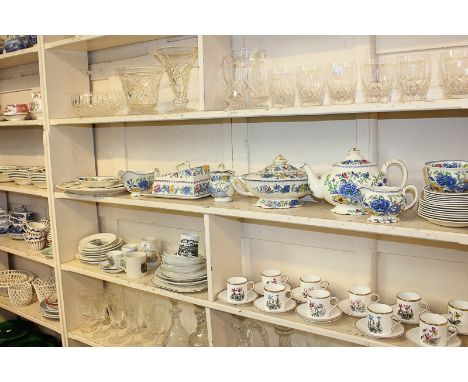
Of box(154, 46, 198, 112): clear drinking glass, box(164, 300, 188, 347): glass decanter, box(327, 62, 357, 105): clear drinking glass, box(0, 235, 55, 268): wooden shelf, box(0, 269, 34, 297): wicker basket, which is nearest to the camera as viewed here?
box(327, 62, 357, 105): clear drinking glass

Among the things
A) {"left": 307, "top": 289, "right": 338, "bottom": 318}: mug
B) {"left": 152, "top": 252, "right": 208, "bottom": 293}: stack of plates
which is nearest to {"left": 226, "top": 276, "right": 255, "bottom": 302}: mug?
{"left": 152, "top": 252, "right": 208, "bottom": 293}: stack of plates

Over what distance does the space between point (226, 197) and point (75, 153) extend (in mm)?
913

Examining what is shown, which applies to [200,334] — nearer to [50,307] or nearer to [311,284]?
[311,284]

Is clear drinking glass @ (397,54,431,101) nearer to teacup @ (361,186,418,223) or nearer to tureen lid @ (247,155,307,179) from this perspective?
teacup @ (361,186,418,223)

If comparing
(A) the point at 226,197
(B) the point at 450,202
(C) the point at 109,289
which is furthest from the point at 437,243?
(C) the point at 109,289

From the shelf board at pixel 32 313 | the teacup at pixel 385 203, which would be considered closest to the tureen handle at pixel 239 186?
the teacup at pixel 385 203

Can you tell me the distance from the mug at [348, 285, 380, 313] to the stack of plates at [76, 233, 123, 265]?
3.71 ft

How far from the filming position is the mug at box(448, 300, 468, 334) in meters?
1.34

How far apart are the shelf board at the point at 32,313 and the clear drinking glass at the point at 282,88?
1.54m

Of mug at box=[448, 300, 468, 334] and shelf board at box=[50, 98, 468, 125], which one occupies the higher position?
shelf board at box=[50, 98, 468, 125]

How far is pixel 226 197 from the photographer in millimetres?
1683

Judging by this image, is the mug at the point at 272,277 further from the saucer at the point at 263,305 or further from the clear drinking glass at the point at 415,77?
the clear drinking glass at the point at 415,77

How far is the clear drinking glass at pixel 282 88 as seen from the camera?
151 cm

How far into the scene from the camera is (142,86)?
6.11 feet
